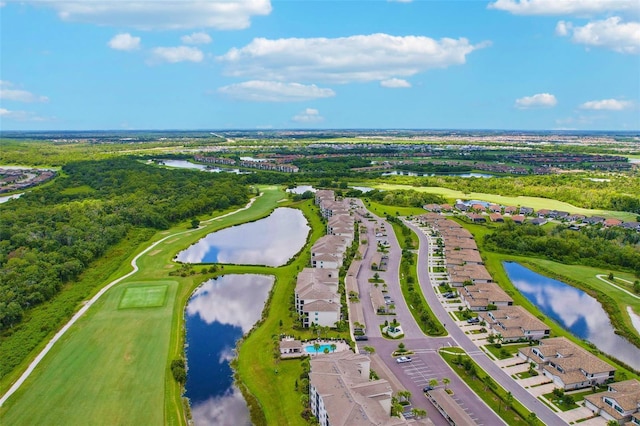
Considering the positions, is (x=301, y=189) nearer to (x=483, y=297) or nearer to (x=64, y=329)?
(x=483, y=297)

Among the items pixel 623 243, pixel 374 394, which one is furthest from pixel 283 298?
pixel 623 243

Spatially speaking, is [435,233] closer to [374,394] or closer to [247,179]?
[374,394]

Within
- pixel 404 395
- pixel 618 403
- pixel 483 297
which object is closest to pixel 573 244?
pixel 483 297

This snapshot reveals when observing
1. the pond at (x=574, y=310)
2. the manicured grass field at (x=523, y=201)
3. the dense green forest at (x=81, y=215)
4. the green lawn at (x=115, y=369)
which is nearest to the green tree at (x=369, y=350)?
the green lawn at (x=115, y=369)

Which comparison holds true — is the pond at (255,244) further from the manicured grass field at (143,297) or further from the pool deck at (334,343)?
the pool deck at (334,343)

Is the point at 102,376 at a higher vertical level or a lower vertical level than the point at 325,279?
lower

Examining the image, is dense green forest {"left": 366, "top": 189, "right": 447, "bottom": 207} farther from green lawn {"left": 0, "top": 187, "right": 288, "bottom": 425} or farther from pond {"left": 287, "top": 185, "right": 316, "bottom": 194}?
green lawn {"left": 0, "top": 187, "right": 288, "bottom": 425}

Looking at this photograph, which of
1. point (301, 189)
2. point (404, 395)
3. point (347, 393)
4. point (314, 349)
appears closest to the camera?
point (347, 393)
